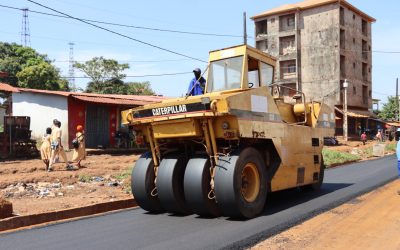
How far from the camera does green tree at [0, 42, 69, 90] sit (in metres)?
36.5

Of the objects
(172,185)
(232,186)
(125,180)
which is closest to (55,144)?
(125,180)

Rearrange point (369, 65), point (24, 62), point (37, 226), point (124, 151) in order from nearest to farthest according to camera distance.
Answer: point (37, 226) → point (124, 151) → point (24, 62) → point (369, 65)

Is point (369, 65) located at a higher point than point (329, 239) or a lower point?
higher

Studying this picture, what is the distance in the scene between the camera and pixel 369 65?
59219 millimetres

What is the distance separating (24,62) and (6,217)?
123 feet

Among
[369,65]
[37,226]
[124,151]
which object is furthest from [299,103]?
[369,65]

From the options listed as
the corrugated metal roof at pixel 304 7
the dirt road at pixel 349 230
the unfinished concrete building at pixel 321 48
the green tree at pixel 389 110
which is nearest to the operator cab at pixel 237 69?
the dirt road at pixel 349 230

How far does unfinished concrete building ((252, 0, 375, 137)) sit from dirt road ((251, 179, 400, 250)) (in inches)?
1732

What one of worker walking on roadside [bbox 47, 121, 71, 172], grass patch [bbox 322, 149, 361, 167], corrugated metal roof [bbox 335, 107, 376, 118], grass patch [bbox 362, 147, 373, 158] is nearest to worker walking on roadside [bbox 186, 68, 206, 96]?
worker walking on roadside [bbox 47, 121, 71, 172]

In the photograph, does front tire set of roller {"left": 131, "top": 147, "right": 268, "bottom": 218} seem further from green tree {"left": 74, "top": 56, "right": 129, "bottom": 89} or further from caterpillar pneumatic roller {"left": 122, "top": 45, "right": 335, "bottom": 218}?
green tree {"left": 74, "top": 56, "right": 129, "bottom": 89}

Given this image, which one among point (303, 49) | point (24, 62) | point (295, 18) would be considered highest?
point (295, 18)

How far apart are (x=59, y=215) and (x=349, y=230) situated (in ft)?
15.2

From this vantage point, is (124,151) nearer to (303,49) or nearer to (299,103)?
(299,103)

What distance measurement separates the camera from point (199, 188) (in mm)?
6941
